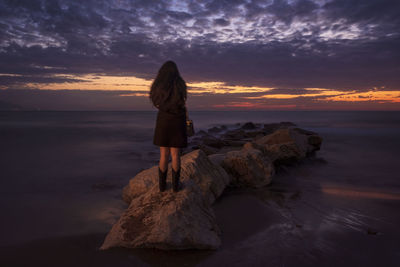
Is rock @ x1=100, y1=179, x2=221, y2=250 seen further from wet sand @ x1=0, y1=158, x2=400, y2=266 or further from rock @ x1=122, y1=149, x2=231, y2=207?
rock @ x1=122, y1=149, x2=231, y2=207

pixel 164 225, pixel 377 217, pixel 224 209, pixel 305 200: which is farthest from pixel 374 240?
pixel 164 225

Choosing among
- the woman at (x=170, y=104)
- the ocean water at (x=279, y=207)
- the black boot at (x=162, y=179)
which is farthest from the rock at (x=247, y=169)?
the woman at (x=170, y=104)

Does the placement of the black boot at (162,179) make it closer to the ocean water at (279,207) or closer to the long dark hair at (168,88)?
the long dark hair at (168,88)

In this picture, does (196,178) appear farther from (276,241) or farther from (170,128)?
(276,241)

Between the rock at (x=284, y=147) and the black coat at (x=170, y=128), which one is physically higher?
the black coat at (x=170, y=128)

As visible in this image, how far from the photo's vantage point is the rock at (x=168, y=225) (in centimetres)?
381

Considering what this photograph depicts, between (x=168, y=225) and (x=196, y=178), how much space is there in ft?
7.26

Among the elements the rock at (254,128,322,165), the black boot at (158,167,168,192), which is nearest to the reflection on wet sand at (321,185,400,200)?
the rock at (254,128,322,165)

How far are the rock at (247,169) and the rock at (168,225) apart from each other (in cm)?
319

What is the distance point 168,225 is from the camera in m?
3.89

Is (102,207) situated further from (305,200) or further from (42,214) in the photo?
(305,200)

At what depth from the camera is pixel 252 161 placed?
25.6 feet

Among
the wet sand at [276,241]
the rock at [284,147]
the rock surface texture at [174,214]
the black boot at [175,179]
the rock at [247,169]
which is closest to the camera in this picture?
the wet sand at [276,241]

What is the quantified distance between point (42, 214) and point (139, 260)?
3.48 m
